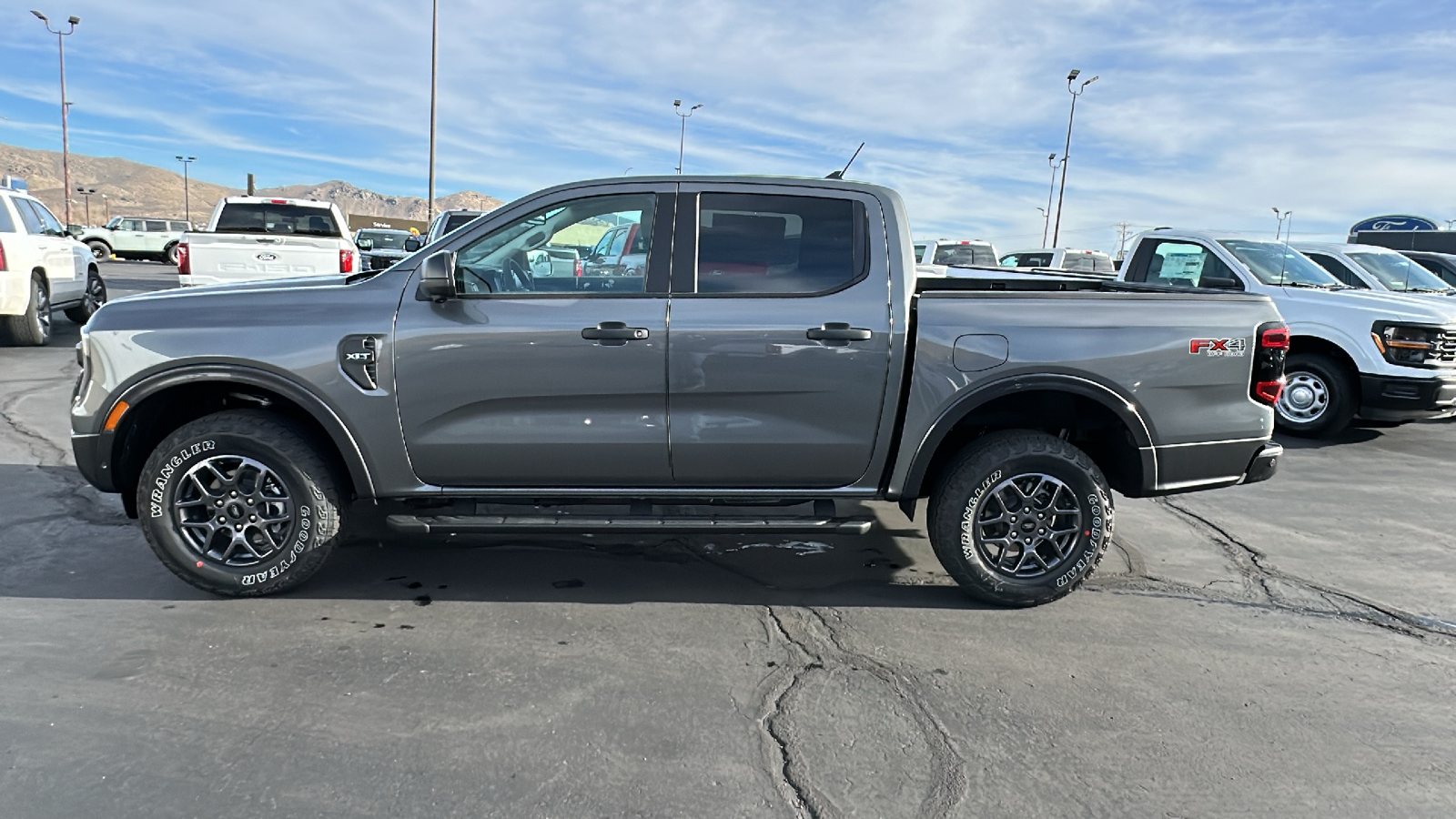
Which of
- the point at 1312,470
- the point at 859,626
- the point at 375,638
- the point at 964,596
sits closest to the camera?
the point at 375,638

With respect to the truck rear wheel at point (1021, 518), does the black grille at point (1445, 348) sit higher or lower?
higher

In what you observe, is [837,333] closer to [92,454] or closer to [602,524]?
[602,524]

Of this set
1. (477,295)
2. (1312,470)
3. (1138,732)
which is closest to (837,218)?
(477,295)

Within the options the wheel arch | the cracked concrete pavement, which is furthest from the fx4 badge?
the wheel arch

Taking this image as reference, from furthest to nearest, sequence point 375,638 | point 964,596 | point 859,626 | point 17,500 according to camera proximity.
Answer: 1. point 17,500
2. point 964,596
3. point 859,626
4. point 375,638

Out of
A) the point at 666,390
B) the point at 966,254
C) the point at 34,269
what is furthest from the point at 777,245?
the point at 966,254

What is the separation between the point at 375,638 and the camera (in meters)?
3.64

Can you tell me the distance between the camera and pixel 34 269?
10820 mm

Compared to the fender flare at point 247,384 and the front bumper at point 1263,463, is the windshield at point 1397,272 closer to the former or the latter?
the front bumper at point 1263,463

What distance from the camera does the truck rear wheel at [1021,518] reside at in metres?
4.00

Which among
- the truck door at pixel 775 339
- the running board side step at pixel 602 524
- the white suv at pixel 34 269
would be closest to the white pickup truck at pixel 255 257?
the white suv at pixel 34 269

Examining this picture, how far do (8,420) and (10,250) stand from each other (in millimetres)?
4080

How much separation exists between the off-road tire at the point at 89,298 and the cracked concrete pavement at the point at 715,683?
371 inches

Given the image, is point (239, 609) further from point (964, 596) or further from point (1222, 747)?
point (1222, 747)
